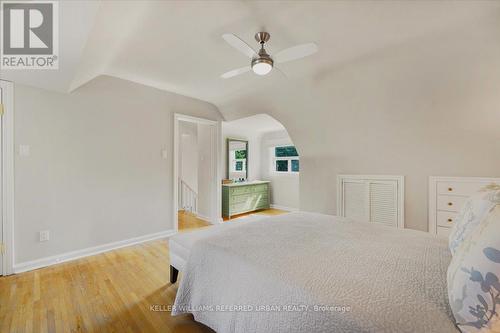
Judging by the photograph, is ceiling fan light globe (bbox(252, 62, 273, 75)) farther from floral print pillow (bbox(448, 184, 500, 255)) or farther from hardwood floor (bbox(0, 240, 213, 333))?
hardwood floor (bbox(0, 240, 213, 333))

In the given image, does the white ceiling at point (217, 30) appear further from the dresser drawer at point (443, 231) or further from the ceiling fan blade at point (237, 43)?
the dresser drawer at point (443, 231)

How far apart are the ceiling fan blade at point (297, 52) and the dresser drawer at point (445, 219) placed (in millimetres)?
2172

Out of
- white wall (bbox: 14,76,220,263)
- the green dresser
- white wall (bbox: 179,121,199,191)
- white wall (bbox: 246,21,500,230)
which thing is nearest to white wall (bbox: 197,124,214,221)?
the green dresser

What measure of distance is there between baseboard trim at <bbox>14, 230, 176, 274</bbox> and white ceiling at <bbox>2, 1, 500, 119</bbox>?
6.45 ft

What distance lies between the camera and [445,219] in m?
2.33

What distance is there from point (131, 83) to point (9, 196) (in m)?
1.93

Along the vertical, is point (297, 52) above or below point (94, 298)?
above

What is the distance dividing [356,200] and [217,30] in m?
2.59

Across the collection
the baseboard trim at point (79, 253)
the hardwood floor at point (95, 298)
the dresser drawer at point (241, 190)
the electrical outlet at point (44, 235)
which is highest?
the dresser drawer at point (241, 190)

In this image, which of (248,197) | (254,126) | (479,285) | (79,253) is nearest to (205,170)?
(248,197)

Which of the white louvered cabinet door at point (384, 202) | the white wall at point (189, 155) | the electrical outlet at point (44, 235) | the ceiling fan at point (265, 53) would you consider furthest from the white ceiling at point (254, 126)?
the electrical outlet at point (44, 235)

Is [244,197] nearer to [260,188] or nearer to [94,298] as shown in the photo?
[260,188]

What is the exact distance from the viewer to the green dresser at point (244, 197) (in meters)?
Result: 4.95

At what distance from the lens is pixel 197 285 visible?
143 cm
